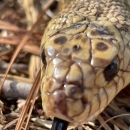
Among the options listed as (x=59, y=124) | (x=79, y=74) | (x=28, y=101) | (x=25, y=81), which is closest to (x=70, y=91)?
(x=79, y=74)

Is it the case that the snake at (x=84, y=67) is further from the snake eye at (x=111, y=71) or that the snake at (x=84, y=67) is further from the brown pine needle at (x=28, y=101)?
the brown pine needle at (x=28, y=101)

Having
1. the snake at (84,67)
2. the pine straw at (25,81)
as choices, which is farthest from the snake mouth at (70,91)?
the pine straw at (25,81)

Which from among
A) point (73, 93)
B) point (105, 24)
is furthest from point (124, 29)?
point (73, 93)

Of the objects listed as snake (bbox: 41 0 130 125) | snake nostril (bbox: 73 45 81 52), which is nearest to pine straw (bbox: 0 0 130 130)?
snake (bbox: 41 0 130 125)

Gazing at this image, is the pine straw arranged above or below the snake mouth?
below

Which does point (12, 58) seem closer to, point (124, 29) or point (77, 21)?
point (77, 21)

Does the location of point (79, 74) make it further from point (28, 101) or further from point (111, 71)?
point (28, 101)

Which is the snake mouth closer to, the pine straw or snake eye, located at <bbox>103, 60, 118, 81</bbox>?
snake eye, located at <bbox>103, 60, 118, 81</bbox>
